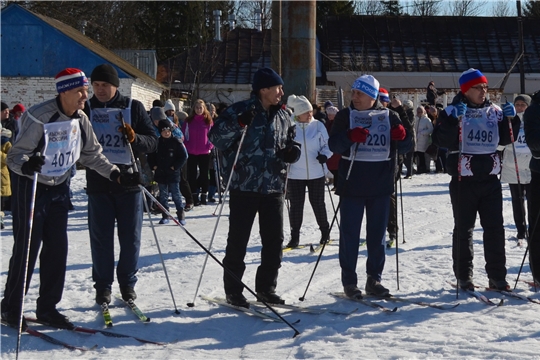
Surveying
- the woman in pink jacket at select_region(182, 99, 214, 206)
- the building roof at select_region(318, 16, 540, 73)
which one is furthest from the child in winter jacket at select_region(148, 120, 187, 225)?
the building roof at select_region(318, 16, 540, 73)

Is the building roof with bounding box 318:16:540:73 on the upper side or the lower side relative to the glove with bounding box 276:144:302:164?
upper

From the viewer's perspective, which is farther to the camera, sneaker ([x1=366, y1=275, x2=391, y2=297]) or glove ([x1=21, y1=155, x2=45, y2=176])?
sneaker ([x1=366, y1=275, x2=391, y2=297])

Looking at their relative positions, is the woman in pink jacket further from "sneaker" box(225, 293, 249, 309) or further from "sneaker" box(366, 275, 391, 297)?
"sneaker" box(225, 293, 249, 309)

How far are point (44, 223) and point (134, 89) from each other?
23133 millimetres

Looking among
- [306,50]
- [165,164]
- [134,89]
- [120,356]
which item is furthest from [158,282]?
[134,89]

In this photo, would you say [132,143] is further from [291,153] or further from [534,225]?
[534,225]

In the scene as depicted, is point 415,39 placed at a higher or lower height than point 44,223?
higher

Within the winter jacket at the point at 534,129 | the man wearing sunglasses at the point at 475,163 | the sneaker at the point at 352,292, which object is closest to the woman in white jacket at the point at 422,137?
the winter jacket at the point at 534,129

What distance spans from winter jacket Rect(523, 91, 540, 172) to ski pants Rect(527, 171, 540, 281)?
14cm

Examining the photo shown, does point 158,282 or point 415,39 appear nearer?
point 158,282

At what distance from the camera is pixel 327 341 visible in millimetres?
5359

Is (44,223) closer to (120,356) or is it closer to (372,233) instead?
(120,356)

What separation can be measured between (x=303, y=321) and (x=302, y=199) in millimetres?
3770

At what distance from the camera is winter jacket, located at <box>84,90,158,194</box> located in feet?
20.3
